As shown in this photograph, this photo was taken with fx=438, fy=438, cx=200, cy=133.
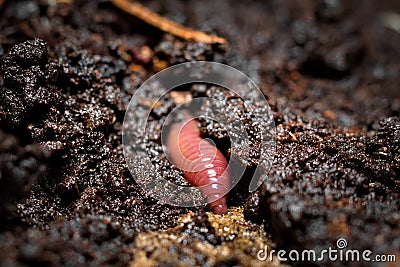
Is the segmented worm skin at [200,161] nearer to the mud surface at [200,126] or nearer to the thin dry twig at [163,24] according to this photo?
the mud surface at [200,126]

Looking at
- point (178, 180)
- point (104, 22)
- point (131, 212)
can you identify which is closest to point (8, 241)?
point (131, 212)

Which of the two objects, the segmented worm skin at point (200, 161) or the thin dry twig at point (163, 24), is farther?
the thin dry twig at point (163, 24)

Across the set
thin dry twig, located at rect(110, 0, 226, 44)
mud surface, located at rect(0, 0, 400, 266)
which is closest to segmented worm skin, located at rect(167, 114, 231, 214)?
mud surface, located at rect(0, 0, 400, 266)

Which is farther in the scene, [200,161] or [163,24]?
[163,24]

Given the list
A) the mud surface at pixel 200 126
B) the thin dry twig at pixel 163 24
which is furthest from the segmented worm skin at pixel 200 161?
the thin dry twig at pixel 163 24

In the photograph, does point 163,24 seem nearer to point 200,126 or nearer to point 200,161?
point 200,126

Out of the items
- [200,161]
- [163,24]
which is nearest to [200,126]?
[200,161]

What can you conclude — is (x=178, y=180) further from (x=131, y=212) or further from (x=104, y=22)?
(x=104, y=22)
